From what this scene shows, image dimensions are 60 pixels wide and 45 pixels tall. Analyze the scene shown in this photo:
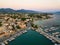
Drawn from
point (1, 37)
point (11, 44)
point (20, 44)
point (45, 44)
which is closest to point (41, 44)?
point (45, 44)

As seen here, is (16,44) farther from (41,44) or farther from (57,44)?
(57,44)

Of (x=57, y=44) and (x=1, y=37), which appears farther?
(x=1, y=37)

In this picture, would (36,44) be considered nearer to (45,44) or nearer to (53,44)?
(45,44)

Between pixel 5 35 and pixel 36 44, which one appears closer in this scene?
pixel 36 44

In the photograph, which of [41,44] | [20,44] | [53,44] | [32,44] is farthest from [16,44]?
[53,44]

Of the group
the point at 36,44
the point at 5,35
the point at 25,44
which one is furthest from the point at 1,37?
the point at 36,44

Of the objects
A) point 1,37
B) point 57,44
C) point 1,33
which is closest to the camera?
point 57,44

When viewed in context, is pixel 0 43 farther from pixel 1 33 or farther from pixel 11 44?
pixel 1 33

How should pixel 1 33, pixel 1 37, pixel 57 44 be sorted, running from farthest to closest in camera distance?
Result: 1. pixel 1 33
2. pixel 1 37
3. pixel 57 44
